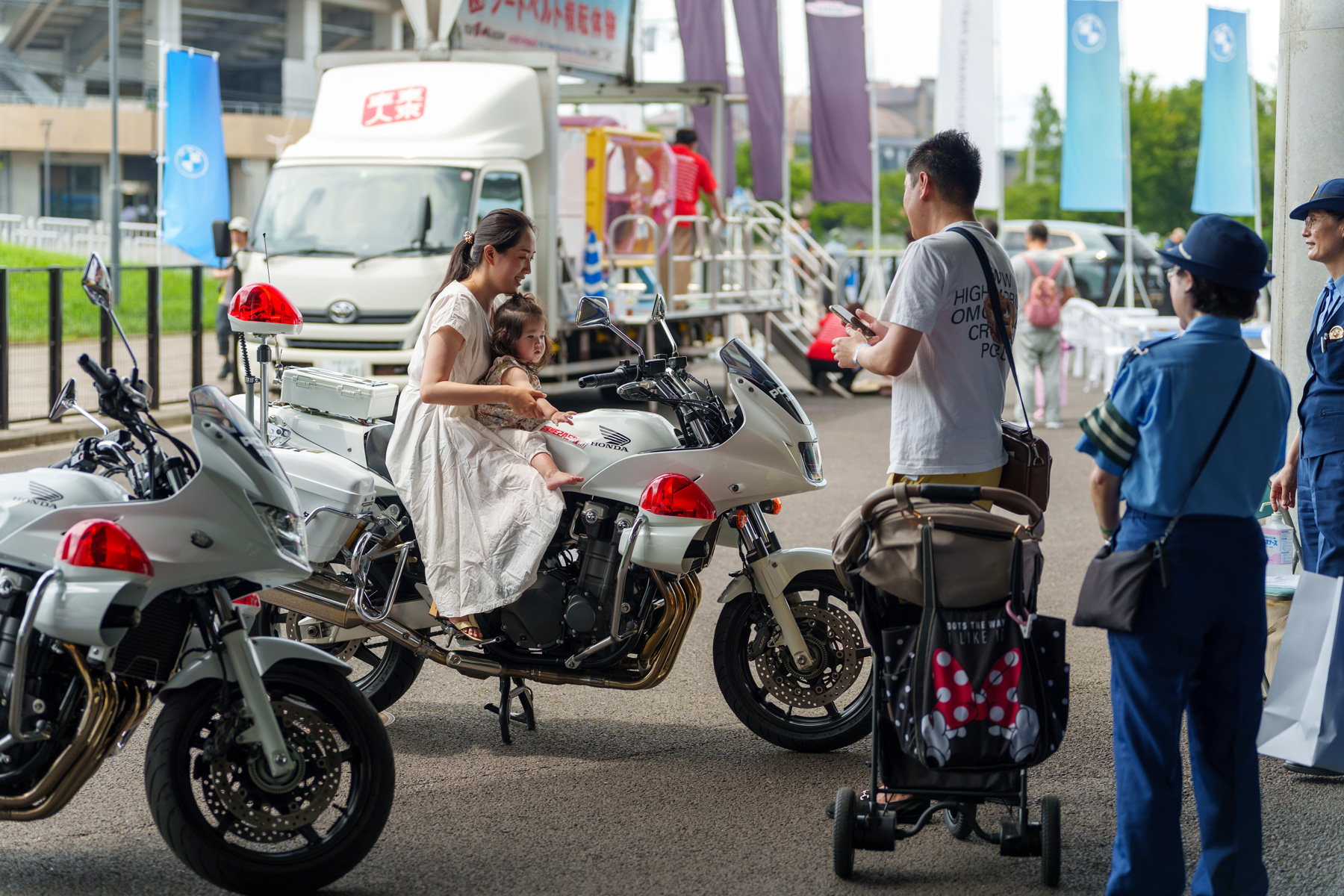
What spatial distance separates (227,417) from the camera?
3396mm

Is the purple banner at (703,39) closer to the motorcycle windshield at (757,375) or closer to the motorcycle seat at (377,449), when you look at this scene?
the motorcycle seat at (377,449)

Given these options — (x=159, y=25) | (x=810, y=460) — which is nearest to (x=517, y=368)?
(x=810, y=460)

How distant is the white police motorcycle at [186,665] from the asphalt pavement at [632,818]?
10.6 inches

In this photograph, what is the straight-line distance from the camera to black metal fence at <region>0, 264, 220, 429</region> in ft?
40.1

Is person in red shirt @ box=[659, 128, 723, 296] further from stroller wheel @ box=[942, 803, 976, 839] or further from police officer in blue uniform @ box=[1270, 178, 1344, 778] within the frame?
stroller wheel @ box=[942, 803, 976, 839]

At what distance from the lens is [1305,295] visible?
6.12 metres

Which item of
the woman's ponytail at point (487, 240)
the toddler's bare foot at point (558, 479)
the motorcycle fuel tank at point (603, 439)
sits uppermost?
the woman's ponytail at point (487, 240)

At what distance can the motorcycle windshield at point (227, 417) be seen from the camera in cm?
339

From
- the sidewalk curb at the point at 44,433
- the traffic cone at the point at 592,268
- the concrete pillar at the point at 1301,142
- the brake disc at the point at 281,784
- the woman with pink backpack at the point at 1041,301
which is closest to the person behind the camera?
the brake disc at the point at 281,784

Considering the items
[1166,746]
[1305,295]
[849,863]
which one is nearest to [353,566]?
[849,863]

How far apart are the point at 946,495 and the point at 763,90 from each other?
18619 mm

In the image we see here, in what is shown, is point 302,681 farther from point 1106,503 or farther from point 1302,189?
point 1302,189

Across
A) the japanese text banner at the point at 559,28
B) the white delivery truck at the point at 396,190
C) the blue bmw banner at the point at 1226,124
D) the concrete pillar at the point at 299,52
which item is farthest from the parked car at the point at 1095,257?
the concrete pillar at the point at 299,52

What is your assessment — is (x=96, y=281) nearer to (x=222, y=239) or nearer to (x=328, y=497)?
(x=328, y=497)
